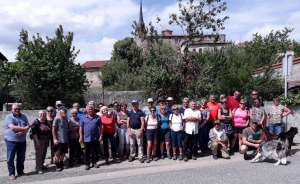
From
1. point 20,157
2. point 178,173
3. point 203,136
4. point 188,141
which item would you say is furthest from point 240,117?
point 20,157

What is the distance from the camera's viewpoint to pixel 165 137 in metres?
8.72

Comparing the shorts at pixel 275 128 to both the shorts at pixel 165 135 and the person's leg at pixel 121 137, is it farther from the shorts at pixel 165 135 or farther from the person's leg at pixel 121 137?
the person's leg at pixel 121 137

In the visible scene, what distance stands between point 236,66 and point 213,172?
38.6 ft

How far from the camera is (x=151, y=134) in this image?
858cm

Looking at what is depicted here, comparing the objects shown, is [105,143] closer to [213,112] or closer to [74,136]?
[74,136]

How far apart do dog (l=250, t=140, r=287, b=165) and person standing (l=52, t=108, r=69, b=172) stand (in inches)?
182

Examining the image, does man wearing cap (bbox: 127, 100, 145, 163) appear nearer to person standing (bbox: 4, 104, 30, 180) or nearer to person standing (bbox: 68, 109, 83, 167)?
person standing (bbox: 68, 109, 83, 167)

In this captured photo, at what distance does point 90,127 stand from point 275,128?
5.13 meters

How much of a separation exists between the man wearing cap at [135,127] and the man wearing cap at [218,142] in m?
1.87

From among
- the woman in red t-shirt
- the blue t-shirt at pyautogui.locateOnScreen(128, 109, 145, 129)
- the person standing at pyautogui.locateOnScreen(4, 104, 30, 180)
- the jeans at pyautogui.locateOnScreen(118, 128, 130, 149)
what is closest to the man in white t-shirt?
the blue t-shirt at pyautogui.locateOnScreen(128, 109, 145, 129)

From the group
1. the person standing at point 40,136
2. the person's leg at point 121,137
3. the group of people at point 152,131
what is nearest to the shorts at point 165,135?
the group of people at point 152,131

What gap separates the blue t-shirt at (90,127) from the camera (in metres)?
7.92

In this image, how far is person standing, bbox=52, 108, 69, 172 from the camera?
25.8 feet

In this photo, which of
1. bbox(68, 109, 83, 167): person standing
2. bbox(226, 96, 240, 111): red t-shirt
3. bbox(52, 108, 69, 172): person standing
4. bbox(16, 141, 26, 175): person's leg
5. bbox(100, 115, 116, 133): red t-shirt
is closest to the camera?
bbox(16, 141, 26, 175): person's leg
